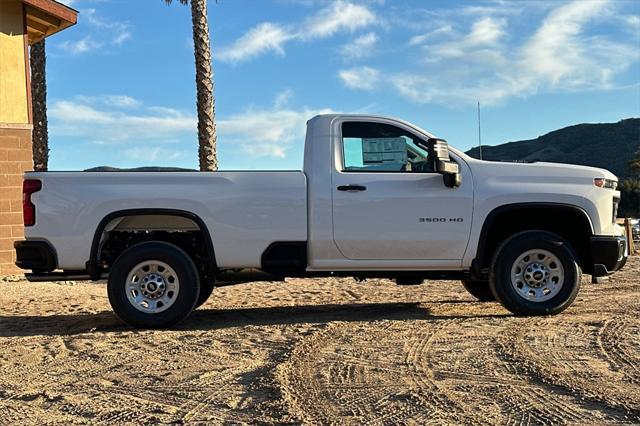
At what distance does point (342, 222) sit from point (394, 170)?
0.81 metres

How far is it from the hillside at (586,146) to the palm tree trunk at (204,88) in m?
55.5

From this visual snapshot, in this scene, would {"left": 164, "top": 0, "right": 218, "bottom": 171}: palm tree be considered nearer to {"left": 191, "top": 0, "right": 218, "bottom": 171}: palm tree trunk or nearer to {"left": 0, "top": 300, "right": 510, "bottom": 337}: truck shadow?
{"left": 191, "top": 0, "right": 218, "bottom": 171}: palm tree trunk

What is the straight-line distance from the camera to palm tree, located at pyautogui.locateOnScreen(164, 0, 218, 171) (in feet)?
46.1

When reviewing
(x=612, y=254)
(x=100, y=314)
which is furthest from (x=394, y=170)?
(x=100, y=314)

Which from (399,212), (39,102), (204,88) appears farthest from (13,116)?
(399,212)

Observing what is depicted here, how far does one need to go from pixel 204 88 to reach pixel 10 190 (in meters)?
4.68

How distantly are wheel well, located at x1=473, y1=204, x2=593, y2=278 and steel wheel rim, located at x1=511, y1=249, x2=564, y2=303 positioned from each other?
0.32 m

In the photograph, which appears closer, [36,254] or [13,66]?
[36,254]

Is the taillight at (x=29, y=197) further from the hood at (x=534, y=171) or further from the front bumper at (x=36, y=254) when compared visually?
the hood at (x=534, y=171)

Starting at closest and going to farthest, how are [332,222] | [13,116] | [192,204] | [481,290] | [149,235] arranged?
1. [192,204]
2. [332,222]
3. [149,235]
4. [481,290]
5. [13,116]

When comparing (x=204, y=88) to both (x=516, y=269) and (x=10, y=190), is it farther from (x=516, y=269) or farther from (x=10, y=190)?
(x=516, y=269)

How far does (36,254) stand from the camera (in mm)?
6441

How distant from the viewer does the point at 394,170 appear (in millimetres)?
6770

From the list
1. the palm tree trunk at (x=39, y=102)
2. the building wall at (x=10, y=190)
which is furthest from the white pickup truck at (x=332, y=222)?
the palm tree trunk at (x=39, y=102)
